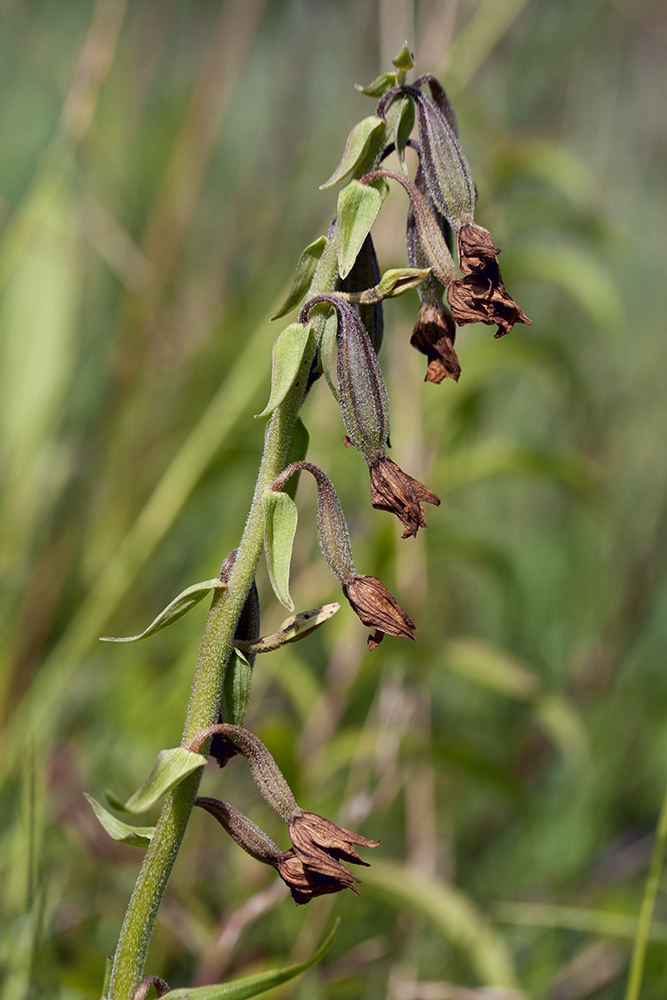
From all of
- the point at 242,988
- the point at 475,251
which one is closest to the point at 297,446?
the point at 475,251

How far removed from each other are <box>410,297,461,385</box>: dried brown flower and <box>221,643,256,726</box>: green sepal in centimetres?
43

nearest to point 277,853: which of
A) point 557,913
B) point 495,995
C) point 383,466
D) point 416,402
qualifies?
point 383,466

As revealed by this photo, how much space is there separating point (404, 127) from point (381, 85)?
0.20 feet

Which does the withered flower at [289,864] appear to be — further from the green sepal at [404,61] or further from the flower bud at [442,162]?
the green sepal at [404,61]

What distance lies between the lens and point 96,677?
2789 mm

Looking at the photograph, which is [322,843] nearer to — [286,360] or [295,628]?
[295,628]

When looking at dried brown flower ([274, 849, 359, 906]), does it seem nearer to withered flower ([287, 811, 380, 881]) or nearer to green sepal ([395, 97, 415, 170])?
withered flower ([287, 811, 380, 881])

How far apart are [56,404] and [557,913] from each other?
216 centimetres

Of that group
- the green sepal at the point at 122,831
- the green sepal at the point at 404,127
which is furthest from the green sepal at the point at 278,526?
the green sepal at the point at 404,127

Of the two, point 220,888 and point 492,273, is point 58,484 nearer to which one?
point 220,888

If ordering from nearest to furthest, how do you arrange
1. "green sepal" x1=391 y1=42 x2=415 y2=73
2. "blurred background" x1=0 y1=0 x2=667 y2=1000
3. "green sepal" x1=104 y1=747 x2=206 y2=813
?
1. "green sepal" x1=104 y1=747 x2=206 y2=813
2. "green sepal" x1=391 y1=42 x2=415 y2=73
3. "blurred background" x1=0 y1=0 x2=667 y2=1000

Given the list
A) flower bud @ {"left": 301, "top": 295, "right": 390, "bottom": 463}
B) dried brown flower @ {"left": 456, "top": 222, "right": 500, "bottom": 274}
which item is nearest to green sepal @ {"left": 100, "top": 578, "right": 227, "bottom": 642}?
flower bud @ {"left": 301, "top": 295, "right": 390, "bottom": 463}

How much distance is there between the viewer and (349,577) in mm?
1104

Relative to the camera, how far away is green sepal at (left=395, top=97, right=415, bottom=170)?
1.15 metres
